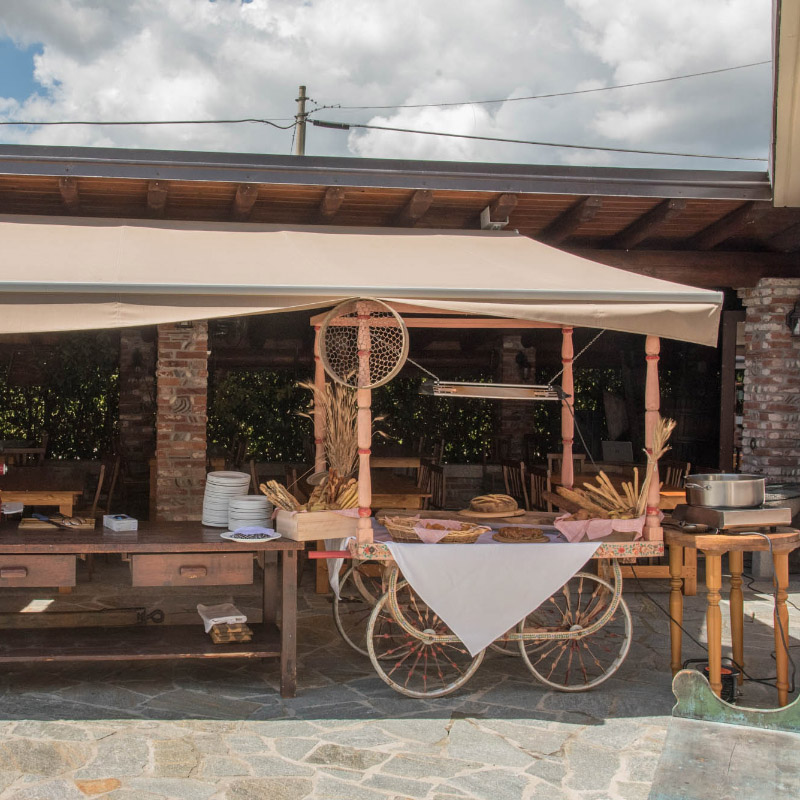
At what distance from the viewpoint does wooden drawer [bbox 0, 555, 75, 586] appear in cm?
440

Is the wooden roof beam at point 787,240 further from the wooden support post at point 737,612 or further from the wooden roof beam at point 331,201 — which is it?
the wooden roof beam at point 331,201

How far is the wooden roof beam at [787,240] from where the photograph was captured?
6.96 m

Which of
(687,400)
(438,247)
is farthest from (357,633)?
(687,400)

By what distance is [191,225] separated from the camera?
6.04 meters

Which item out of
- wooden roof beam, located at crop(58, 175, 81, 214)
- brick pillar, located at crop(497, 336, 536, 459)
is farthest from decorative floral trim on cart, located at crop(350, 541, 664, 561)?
brick pillar, located at crop(497, 336, 536, 459)

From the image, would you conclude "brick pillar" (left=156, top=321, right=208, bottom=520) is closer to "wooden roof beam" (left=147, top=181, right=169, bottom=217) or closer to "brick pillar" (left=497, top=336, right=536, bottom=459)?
"wooden roof beam" (left=147, top=181, right=169, bottom=217)

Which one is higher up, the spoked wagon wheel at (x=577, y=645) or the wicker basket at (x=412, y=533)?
the wicker basket at (x=412, y=533)

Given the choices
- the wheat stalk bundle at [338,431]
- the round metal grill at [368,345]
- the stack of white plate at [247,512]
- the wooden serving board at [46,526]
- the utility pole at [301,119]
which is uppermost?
the utility pole at [301,119]

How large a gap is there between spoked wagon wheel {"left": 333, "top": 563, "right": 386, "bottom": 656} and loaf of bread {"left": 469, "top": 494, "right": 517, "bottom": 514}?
0.73 meters

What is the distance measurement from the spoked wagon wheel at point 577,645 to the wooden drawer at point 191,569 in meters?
1.45

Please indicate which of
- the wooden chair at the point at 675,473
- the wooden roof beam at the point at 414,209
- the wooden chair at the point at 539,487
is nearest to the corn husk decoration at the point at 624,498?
the wooden roof beam at the point at 414,209

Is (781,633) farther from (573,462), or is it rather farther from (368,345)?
(573,462)

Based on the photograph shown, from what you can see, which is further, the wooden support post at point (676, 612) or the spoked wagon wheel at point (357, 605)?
the spoked wagon wheel at point (357, 605)

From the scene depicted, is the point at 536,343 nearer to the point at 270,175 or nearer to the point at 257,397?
the point at 257,397
